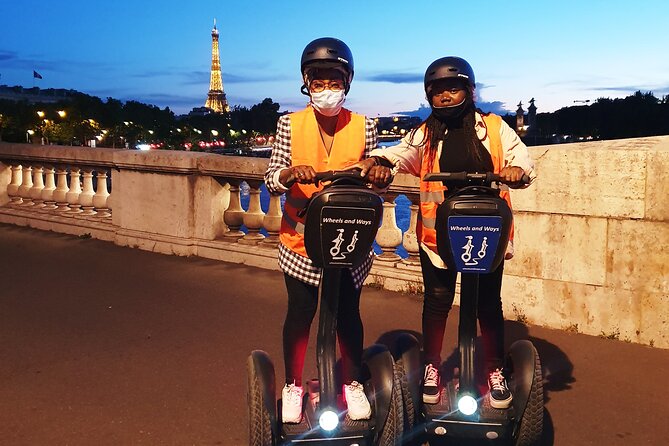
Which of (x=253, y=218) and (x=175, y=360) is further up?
(x=253, y=218)

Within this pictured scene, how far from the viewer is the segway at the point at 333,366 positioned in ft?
9.17

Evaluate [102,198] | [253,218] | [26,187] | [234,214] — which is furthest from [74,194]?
[253,218]

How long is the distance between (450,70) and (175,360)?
2.69 metres

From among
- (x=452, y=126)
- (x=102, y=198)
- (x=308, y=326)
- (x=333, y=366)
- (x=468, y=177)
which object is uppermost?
(x=452, y=126)


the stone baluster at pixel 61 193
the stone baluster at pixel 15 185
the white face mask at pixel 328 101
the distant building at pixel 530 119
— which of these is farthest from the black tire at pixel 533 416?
the distant building at pixel 530 119

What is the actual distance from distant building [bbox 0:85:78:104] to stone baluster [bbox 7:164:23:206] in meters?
145

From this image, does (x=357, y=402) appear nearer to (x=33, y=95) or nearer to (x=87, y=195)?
(x=87, y=195)

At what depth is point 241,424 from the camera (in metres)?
3.79

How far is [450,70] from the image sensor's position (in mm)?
3119

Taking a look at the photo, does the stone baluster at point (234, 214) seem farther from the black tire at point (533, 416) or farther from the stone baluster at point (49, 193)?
the black tire at point (533, 416)

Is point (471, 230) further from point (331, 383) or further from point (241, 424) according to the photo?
point (241, 424)

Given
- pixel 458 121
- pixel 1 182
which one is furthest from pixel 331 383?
pixel 1 182

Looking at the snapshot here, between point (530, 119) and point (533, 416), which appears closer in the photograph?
point (533, 416)

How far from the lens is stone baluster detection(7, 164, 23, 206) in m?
10.9
